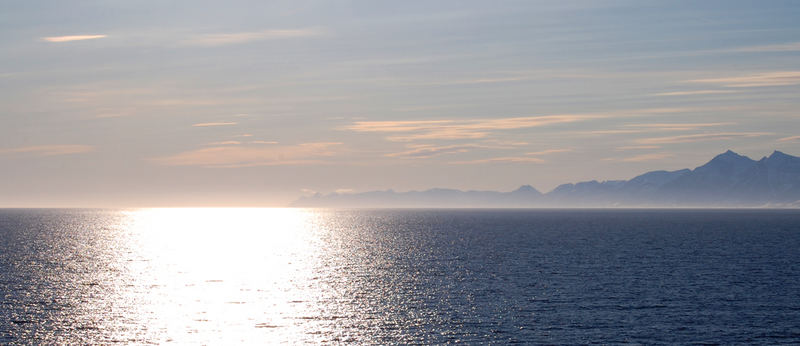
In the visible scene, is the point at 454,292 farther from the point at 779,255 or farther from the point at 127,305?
the point at 779,255

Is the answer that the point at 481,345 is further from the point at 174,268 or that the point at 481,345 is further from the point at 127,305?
the point at 174,268

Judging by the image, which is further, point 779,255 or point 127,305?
point 779,255

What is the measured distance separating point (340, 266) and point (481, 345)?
225 feet

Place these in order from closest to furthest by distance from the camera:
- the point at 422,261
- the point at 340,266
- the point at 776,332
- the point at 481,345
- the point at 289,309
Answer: the point at 481,345
the point at 776,332
the point at 289,309
the point at 340,266
the point at 422,261

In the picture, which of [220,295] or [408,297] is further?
[220,295]

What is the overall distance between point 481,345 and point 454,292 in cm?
3029

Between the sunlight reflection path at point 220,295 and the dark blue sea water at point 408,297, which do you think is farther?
the sunlight reflection path at point 220,295

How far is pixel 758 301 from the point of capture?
8056 centimetres

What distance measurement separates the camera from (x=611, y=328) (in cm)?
6662

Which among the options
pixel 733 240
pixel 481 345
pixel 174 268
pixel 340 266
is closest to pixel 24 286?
pixel 174 268

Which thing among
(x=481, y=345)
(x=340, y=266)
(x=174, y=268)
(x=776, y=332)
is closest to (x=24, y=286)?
(x=174, y=268)

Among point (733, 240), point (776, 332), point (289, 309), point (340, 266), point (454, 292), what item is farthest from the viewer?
point (733, 240)

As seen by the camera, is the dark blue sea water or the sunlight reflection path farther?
the sunlight reflection path

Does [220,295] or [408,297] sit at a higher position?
[408,297]
